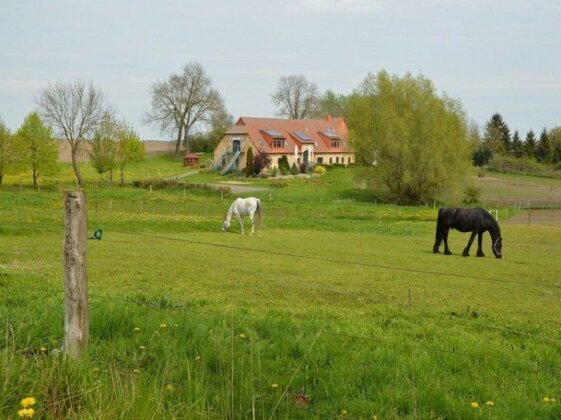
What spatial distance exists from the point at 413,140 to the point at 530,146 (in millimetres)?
63913

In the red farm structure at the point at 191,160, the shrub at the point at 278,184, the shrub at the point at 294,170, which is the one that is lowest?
the shrub at the point at 278,184

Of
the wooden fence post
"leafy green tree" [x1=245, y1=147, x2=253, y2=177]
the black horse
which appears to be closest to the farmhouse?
"leafy green tree" [x1=245, y1=147, x2=253, y2=177]

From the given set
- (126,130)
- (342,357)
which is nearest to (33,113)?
(126,130)

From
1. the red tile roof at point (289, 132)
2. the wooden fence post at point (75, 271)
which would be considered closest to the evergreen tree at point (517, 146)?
the red tile roof at point (289, 132)

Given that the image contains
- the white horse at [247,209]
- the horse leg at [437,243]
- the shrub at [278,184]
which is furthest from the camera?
the shrub at [278,184]

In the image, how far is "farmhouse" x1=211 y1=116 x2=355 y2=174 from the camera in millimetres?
102312

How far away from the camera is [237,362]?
637cm

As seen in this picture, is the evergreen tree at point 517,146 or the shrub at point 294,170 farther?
the evergreen tree at point 517,146

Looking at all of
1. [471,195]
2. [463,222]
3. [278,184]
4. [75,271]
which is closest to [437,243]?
[463,222]

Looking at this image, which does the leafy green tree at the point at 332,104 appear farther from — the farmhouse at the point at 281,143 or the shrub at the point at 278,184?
the shrub at the point at 278,184

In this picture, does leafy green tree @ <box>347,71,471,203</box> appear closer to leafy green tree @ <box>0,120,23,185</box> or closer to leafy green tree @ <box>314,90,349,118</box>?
leafy green tree @ <box>0,120,23,185</box>

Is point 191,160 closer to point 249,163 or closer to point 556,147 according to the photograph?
point 249,163

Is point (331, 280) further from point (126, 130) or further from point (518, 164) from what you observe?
point (518, 164)

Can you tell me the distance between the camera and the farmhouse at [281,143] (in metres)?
102
